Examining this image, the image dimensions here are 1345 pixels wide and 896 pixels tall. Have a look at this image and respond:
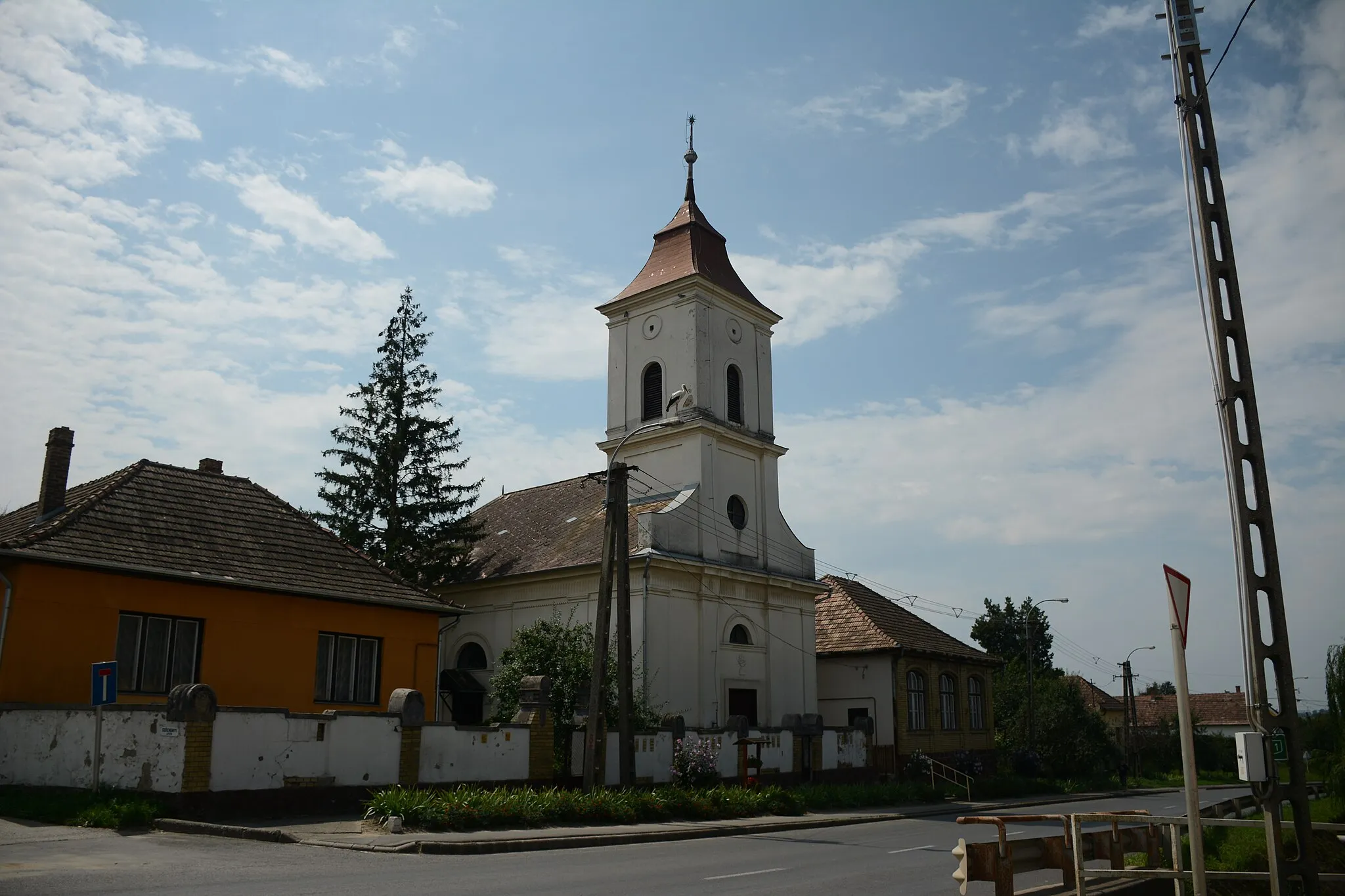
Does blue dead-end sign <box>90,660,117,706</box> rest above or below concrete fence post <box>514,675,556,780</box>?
above

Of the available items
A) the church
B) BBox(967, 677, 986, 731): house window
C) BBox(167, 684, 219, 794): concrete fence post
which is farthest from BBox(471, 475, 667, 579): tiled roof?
BBox(967, 677, 986, 731): house window

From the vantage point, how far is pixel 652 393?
35.8 metres

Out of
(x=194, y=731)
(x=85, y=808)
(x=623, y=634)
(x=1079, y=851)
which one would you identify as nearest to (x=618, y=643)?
(x=623, y=634)

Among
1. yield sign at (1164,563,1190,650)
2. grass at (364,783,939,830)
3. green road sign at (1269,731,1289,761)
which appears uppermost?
yield sign at (1164,563,1190,650)

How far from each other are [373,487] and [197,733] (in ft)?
74.8

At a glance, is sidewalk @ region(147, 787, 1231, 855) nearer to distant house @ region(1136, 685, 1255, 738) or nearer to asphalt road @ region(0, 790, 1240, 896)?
asphalt road @ region(0, 790, 1240, 896)

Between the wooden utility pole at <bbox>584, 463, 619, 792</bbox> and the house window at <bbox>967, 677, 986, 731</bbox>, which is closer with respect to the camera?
the wooden utility pole at <bbox>584, 463, 619, 792</bbox>

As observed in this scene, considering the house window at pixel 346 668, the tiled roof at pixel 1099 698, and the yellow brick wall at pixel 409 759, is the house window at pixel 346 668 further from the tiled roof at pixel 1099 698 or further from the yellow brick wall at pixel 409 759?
the tiled roof at pixel 1099 698

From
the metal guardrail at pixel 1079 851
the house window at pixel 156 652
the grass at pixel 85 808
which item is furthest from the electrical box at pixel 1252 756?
the house window at pixel 156 652

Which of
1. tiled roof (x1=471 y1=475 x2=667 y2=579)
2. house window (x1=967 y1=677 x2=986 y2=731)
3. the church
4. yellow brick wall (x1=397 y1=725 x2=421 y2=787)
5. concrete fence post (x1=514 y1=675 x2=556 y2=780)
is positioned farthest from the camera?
house window (x1=967 y1=677 x2=986 y2=731)

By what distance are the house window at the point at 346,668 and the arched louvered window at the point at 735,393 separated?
49.1 ft

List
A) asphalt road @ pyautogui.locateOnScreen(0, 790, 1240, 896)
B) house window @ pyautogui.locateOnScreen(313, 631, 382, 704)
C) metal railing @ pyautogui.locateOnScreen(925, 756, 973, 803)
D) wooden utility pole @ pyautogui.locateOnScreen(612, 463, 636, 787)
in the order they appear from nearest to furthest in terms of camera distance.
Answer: asphalt road @ pyautogui.locateOnScreen(0, 790, 1240, 896) < wooden utility pole @ pyautogui.locateOnScreen(612, 463, 636, 787) < house window @ pyautogui.locateOnScreen(313, 631, 382, 704) < metal railing @ pyautogui.locateOnScreen(925, 756, 973, 803)

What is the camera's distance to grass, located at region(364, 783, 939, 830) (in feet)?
54.8

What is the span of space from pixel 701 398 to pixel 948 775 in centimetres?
1493
